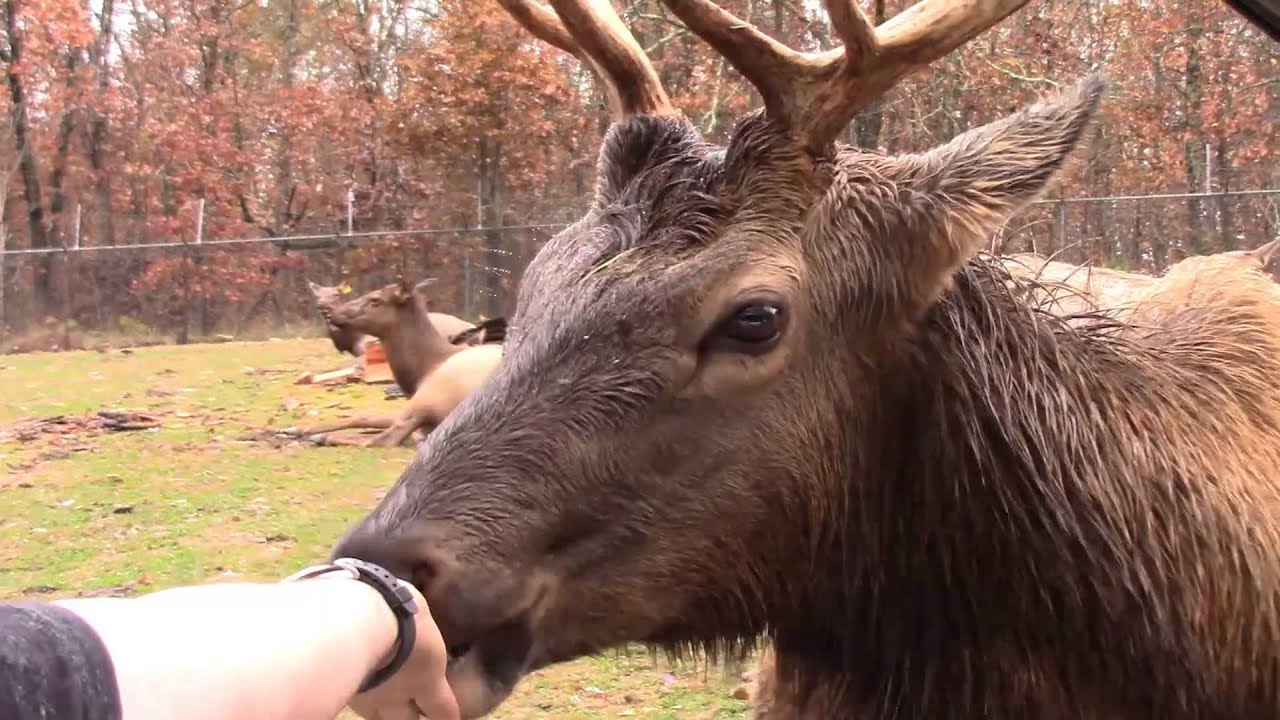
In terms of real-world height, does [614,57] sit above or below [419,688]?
above

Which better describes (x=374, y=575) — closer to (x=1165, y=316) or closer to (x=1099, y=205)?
A: (x=1165, y=316)

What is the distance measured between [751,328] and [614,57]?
1.07 meters

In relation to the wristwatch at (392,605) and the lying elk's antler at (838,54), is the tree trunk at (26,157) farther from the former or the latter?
the wristwatch at (392,605)

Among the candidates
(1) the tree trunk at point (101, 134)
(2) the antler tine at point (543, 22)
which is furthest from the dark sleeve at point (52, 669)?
(1) the tree trunk at point (101, 134)

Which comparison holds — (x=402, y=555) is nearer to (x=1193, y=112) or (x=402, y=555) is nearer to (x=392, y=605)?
(x=392, y=605)

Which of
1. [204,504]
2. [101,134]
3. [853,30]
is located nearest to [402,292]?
[204,504]

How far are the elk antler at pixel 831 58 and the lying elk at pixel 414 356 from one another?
8.55 metres

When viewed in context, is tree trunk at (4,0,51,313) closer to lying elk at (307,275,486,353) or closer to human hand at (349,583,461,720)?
lying elk at (307,275,486,353)

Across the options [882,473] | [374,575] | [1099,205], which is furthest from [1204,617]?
[1099,205]

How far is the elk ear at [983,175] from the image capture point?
245 centimetres

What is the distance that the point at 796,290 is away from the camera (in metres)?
2.38

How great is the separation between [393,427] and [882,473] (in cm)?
923

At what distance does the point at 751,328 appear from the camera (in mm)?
2314

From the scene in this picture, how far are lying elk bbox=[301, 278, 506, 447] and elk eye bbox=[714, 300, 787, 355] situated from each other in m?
8.68
